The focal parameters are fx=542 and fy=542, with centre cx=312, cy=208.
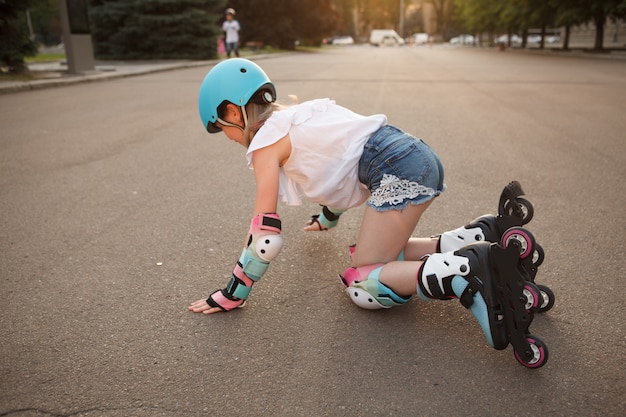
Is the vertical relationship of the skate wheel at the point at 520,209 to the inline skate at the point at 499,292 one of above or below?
above

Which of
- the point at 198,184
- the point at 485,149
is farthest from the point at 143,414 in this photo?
the point at 485,149

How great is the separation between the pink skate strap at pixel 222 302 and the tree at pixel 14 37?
1291 cm

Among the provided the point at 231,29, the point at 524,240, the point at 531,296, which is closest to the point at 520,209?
the point at 524,240

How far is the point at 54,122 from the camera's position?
24.7ft

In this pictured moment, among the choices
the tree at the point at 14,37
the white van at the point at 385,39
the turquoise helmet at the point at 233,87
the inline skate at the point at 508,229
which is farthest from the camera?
the white van at the point at 385,39

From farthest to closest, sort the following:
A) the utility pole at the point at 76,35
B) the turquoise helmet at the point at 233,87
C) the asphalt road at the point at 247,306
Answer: the utility pole at the point at 76,35
the turquoise helmet at the point at 233,87
the asphalt road at the point at 247,306

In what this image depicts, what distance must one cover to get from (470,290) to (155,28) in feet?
74.4

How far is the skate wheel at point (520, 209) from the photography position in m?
2.34

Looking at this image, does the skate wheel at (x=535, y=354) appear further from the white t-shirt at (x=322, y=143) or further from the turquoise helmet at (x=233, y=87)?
the turquoise helmet at (x=233, y=87)

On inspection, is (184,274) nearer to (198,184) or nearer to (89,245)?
(89,245)

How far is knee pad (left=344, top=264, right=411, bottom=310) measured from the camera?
229cm

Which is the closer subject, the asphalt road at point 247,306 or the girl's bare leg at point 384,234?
the asphalt road at point 247,306

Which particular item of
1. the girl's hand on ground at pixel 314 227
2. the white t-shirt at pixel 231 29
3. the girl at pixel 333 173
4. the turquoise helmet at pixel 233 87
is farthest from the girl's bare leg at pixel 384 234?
the white t-shirt at pixel 231 29

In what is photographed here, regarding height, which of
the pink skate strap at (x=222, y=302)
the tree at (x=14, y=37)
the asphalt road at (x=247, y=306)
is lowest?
the asphalt road at (x=247, y=306)
